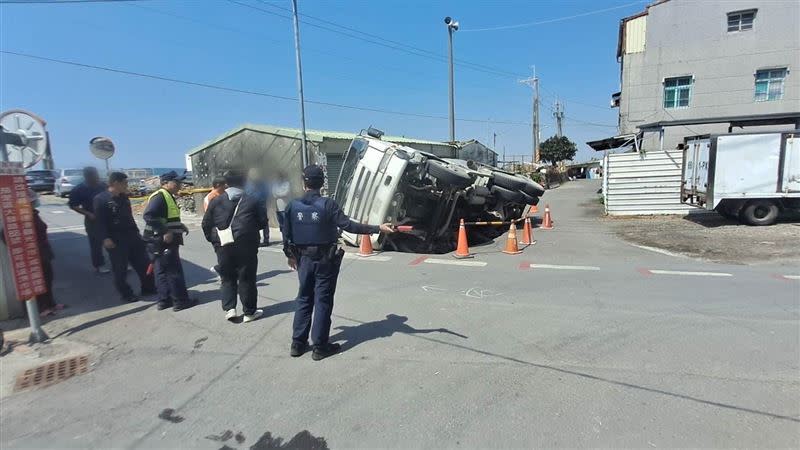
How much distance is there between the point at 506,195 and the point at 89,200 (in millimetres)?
8614

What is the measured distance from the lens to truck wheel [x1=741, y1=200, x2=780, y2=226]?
423 inches

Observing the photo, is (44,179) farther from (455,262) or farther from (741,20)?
(741,20)

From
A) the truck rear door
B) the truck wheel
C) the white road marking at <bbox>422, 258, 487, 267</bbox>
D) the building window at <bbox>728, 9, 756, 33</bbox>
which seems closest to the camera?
the white road marking at <bbox>422, 258, 487, 267</bbox>

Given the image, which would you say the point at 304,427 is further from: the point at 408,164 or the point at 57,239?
the point at 57,239

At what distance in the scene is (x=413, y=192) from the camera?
834 cm

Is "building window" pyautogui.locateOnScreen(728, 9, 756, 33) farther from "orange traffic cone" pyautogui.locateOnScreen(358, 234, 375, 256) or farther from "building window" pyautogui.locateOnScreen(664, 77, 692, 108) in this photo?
"orange traffic cone" pyautogui.locateOnScreen(358, 234, 375, 256)

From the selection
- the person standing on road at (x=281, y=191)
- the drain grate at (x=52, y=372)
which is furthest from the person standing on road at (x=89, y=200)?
the drain grate at (x=52, y=372)

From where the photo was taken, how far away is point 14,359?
12.6 ft

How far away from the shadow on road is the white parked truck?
10.7 metres

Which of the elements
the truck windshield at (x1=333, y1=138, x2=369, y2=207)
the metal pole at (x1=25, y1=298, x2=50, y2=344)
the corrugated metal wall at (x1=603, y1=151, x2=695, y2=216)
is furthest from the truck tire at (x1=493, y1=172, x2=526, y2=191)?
the metal pole at (x1=25, y1=298, x2=50, y2=344)

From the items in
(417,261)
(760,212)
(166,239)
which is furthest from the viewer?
(760,212)

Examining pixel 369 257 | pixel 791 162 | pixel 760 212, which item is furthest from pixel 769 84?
pixel 369 257

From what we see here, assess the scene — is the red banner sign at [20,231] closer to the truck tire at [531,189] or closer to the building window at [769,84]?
the truck tire at [531,189]

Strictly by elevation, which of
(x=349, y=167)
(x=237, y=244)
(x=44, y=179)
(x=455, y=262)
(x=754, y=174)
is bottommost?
(x=455, y=262)
